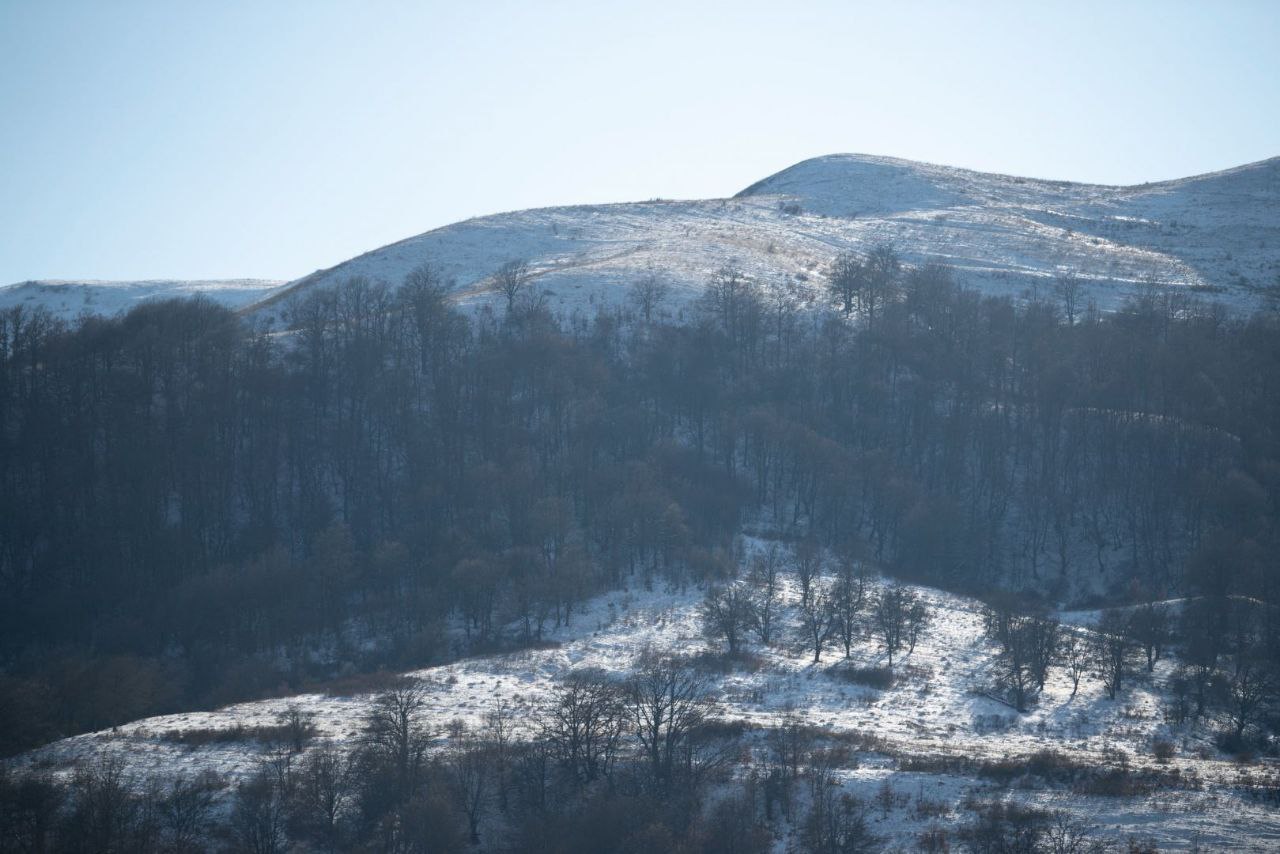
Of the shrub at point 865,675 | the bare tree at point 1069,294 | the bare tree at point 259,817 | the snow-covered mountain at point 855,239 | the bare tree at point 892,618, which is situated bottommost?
the shrub at point 865,675

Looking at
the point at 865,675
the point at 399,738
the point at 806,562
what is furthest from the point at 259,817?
the point at 806,562

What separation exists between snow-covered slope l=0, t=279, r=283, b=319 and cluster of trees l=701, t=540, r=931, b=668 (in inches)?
3694

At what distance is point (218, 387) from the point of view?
6888 cm

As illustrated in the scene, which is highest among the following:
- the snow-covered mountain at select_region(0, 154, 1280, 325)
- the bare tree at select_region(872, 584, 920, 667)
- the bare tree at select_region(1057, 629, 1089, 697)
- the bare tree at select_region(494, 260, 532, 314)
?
the snow-covered mountain at select_region(0, 154, 1280, 325)

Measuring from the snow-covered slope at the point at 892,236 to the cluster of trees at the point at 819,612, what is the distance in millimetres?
36674

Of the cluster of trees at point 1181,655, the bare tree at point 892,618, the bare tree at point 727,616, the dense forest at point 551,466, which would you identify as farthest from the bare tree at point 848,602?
the cluster of trees at point 1181,655

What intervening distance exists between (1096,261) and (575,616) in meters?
87.4

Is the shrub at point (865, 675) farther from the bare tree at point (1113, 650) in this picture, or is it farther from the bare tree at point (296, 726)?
the bare tree at point (296, 726)

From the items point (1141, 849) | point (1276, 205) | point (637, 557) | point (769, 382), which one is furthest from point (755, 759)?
point (1276, 205)

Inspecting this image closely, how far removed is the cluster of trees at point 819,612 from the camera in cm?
4981

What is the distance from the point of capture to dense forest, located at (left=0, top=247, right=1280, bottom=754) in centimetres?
5359

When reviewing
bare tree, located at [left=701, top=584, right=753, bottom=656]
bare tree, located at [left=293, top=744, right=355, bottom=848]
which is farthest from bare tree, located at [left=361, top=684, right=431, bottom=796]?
bare tree, located at [left=701, top=584, right=753, bottom=656]

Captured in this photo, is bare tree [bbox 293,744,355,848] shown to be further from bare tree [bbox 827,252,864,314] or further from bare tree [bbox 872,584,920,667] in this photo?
bare tree [bbox 827,252,864,314]

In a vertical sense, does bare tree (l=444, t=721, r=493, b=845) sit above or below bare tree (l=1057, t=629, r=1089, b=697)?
above
